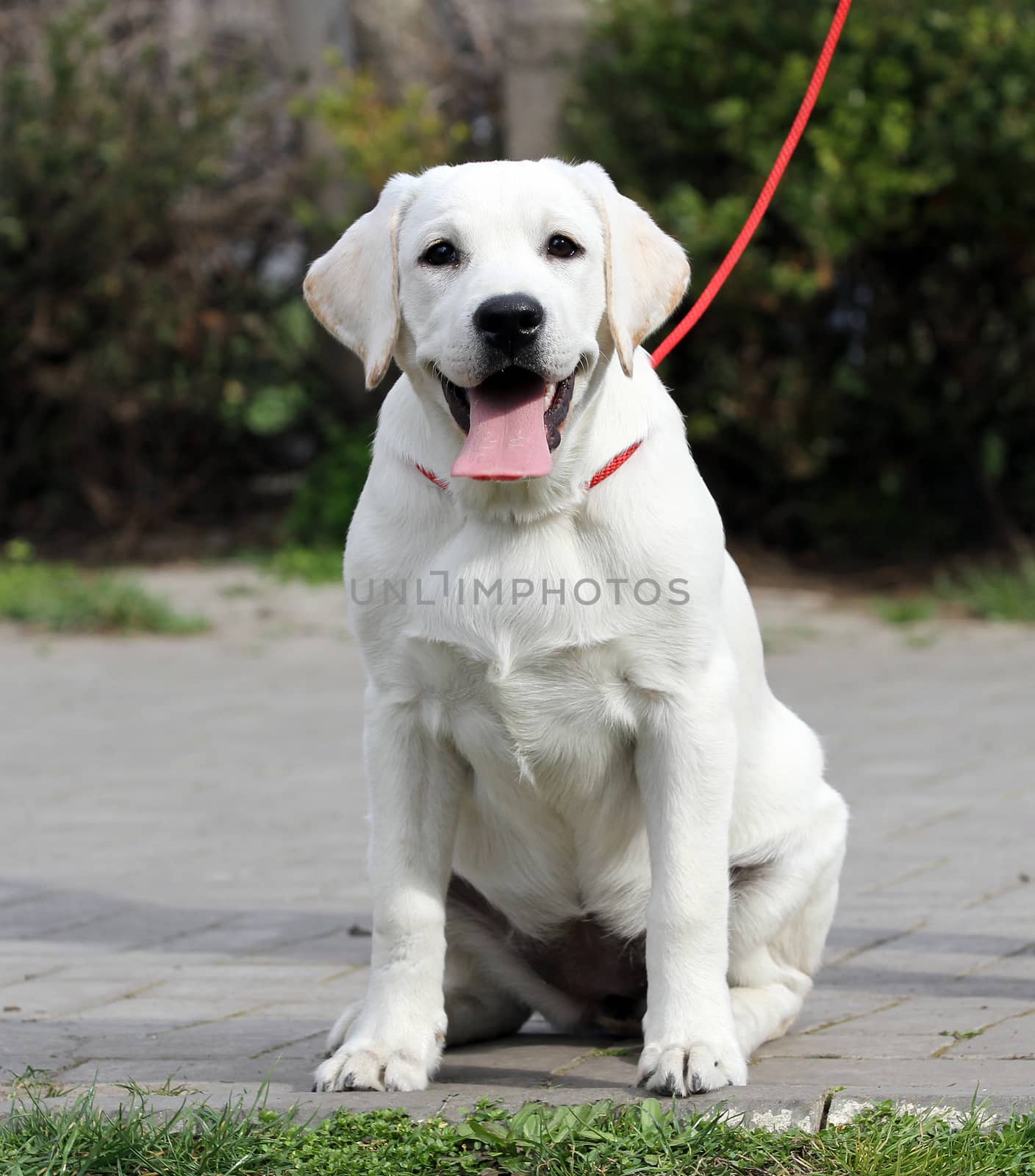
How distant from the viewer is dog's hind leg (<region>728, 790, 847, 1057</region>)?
143 inches

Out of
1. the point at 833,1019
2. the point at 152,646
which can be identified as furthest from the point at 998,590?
the point at 833,1019

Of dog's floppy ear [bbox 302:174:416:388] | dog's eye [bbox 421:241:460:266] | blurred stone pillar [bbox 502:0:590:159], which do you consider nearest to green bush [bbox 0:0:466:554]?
blurred stone pillar [bbox 502:0:590:159]

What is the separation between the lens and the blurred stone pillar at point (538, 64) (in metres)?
11.1

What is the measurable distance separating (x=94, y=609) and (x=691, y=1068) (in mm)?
7668

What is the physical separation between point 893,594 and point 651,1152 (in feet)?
27.0

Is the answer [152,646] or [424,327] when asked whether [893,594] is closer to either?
[152,646]

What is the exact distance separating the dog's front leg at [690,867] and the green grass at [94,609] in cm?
714

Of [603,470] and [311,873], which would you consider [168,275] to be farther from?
[603,470]

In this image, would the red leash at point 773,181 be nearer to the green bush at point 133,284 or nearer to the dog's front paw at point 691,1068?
the dog's front paw at point 691,1068

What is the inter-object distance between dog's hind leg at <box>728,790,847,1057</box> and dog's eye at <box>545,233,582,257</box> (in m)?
1.33

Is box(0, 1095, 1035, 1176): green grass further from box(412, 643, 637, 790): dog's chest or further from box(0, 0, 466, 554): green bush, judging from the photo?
box(0, 0, 466, 554): green bush

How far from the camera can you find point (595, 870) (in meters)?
3.54

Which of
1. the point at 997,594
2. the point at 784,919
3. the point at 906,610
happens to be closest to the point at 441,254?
the point at 784,919

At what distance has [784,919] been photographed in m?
3.68
